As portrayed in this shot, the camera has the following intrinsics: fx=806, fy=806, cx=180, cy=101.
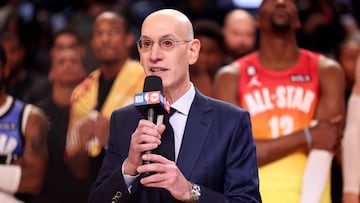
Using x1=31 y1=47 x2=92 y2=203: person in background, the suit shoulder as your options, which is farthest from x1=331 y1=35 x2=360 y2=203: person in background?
the suit shoulder

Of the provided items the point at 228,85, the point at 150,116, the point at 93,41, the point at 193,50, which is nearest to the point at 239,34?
the point at 93,41

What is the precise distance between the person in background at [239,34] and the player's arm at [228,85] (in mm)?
1278

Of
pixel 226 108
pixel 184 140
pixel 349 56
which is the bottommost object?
pixel 184 140

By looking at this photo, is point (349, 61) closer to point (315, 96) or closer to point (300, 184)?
point (315, 96)

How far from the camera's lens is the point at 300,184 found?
3895mm

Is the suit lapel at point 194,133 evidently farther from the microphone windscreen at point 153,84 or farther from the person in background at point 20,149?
the person in background at point 20,149

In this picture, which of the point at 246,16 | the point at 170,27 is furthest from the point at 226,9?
the point at 170,27

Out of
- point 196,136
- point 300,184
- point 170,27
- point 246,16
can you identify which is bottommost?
point 300,184

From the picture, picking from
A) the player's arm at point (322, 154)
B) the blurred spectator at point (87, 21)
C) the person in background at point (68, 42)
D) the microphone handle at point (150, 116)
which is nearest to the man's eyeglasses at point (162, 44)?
the microphone handle at point (150, 116)

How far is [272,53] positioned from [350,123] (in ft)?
1.78

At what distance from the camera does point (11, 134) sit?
14.1 ft

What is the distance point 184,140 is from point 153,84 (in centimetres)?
32

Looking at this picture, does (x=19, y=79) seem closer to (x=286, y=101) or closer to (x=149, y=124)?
(x=286, y=101)

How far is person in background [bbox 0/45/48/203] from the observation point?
4246 millimetres
